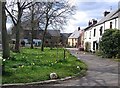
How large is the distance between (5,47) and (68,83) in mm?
12626

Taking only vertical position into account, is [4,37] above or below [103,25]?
below

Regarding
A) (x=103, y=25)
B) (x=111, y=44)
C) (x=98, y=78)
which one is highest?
(x=103, y=25)

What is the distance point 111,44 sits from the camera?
107 ft

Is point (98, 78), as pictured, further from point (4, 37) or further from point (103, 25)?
point (103, 25)

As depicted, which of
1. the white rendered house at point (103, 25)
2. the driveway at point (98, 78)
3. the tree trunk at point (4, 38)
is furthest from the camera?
the white rendered house at point (103, 25)

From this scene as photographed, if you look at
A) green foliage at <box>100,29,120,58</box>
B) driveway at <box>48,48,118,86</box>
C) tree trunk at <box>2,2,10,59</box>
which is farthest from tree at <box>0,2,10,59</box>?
green foliage at <box>100,29,120,58</box>

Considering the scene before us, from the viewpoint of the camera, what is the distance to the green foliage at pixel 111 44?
32125mm

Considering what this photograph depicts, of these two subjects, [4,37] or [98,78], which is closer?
[98,78]

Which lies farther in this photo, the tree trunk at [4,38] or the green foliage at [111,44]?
the green foliage at [111,44]

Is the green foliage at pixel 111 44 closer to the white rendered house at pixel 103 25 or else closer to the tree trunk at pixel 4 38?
the white rendered house at pixel 103 25

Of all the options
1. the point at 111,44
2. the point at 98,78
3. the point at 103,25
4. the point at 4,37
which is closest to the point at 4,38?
the point at 4,37

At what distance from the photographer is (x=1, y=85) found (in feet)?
34.6

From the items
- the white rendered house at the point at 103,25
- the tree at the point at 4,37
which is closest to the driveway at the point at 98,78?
the tree at the point at 4,37

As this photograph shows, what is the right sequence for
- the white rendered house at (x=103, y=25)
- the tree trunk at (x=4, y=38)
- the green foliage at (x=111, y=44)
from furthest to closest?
the white rendered house at (x=103, y=25) → the green foliage at (x=111, y=44) → the tree trunk at (x=4, y=38)
